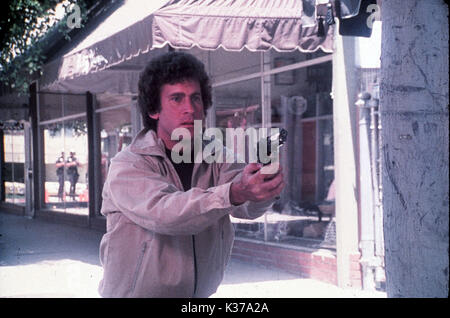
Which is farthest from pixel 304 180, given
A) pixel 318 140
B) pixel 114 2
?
pixel 114 2

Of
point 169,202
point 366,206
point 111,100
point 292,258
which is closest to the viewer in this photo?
point 169,202

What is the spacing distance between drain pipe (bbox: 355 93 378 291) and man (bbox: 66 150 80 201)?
8.22m

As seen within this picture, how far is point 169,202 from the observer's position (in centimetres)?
183

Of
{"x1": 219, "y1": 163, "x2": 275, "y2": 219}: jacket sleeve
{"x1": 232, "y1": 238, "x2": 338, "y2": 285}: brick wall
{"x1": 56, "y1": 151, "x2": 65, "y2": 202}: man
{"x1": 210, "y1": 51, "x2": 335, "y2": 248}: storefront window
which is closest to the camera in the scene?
{"x1": 219, "y1": 163, "x2": 275, "y2": 219}: jacket sleeve

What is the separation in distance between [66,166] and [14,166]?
149 inches

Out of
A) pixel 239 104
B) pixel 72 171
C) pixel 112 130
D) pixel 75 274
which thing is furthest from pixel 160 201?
pixel 72 171

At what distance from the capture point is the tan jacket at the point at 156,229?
1.86 metres

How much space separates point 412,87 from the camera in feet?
6.48

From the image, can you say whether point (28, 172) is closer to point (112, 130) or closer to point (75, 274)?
point (112, 130)

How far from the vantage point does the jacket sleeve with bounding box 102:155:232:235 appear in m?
1.79

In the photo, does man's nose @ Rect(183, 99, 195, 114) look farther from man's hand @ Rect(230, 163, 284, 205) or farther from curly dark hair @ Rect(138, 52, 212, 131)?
man's hand @ Rect(230, 163, 284, 205)

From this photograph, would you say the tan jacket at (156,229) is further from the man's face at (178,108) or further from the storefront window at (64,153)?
the storefront window at (64,153)

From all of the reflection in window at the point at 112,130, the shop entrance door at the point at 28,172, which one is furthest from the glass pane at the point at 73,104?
the shop entrance door at the point at 28,172

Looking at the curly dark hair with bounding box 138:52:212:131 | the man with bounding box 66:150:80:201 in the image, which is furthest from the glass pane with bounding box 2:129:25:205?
the curly dark hair with bounding box 138:52:212:131
